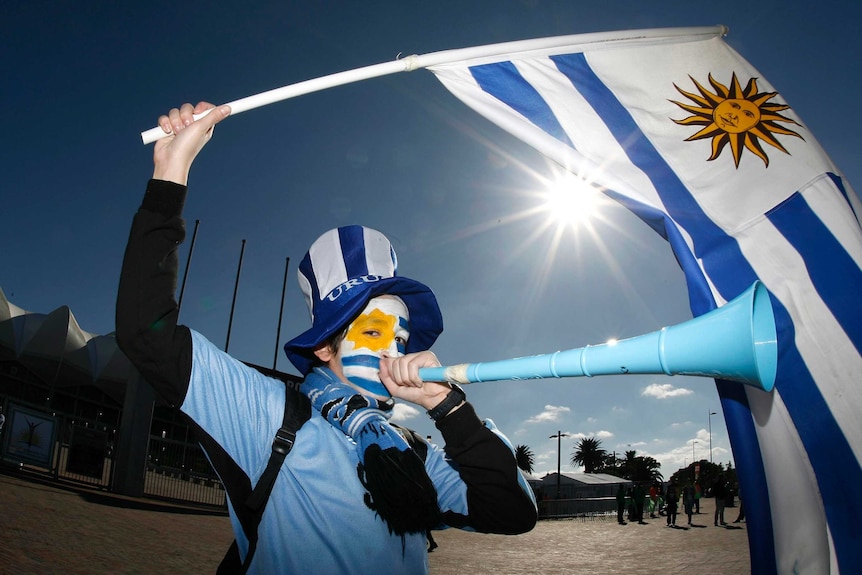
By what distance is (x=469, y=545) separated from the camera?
12.7m

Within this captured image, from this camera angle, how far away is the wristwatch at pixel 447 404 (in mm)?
2303

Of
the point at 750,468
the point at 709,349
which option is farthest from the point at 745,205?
the point at 709,349

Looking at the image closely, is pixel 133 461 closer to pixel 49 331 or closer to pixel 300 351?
pixel 300 351

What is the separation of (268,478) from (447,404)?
76 centimetres

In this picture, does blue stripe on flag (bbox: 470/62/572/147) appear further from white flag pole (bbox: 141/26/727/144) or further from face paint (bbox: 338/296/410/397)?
face paint (bbox: 338/296/410/397)

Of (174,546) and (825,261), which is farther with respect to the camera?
(174,546)

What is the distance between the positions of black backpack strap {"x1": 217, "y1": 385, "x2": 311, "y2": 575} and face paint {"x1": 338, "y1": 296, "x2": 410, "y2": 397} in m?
0.38

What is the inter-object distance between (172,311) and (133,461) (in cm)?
1588

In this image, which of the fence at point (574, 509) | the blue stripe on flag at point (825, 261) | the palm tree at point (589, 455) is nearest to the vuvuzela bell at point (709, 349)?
the blue stripe on flag at point (825, 261)

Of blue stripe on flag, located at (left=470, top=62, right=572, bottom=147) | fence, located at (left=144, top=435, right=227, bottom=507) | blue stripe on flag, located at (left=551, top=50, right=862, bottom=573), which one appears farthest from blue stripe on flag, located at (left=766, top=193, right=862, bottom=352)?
fence, located at (left=144, top=435, right=227, bottom=507)

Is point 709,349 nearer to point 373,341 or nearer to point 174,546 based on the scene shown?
point 373,341

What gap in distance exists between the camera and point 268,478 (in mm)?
1948

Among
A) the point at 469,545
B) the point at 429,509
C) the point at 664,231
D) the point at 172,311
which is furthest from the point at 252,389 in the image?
the point at 469,545

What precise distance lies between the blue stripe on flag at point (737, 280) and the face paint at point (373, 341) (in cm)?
165
